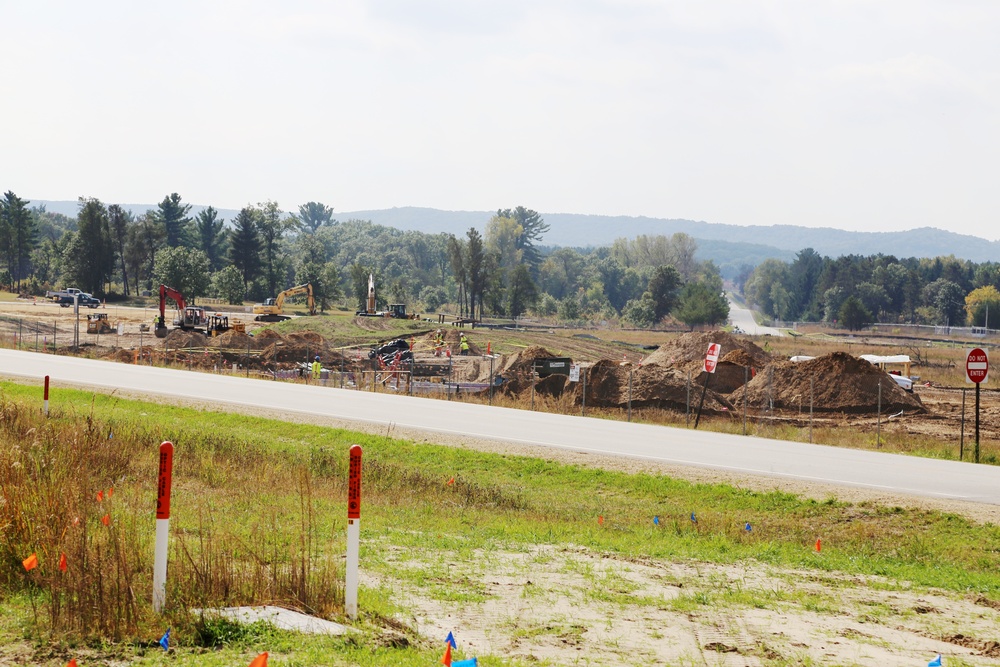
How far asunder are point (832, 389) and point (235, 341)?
112 ft

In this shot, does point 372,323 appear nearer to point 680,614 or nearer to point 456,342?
point 456,342

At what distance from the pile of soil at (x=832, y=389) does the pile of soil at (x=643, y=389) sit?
2527 mm

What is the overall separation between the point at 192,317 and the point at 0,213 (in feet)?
322

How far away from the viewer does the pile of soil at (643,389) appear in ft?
124

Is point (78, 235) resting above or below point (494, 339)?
above

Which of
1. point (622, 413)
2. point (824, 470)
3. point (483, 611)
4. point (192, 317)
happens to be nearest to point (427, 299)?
point (192, 317)

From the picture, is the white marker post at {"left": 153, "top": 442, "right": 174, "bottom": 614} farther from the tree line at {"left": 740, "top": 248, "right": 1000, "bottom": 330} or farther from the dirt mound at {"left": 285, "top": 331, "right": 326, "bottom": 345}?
the tree line at {"left": 740, "top": 248, "right": 1000, "bottom": 330}

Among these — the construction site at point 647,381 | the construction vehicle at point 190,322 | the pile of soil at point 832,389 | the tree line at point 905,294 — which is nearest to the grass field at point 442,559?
the construction site at point 647,381

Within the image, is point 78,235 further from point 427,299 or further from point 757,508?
point 757,508

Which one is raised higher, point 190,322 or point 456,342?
point 190,322

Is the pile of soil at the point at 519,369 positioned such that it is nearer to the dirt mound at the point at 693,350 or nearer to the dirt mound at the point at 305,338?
the dirt mound at the point at 693,350

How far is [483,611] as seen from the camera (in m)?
9.34

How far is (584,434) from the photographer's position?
27453 millimetres

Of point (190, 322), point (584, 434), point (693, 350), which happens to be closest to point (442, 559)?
point (584, 434)
